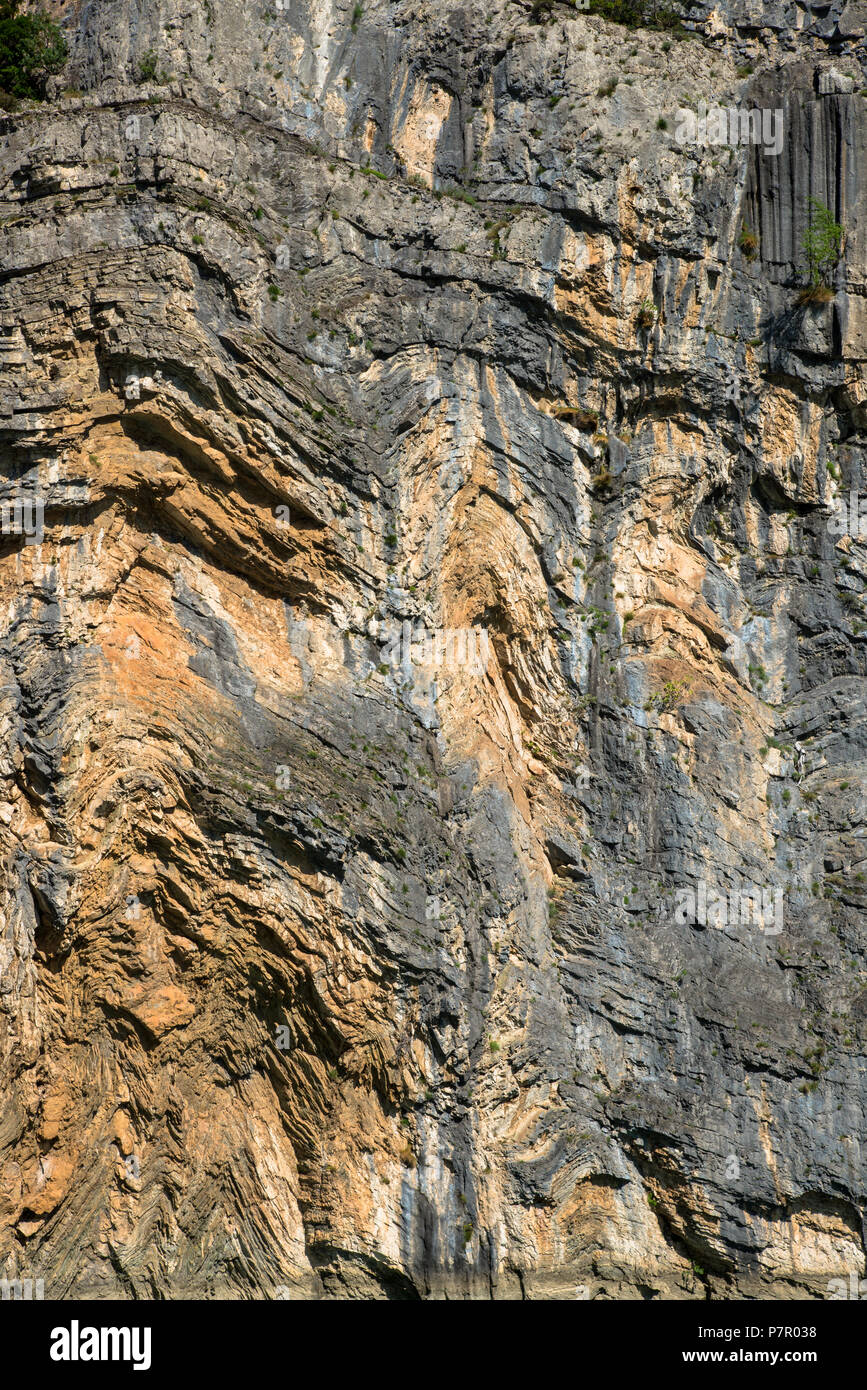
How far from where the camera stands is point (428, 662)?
19.6m

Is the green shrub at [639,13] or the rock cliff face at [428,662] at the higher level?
the green shrub at [639,13]

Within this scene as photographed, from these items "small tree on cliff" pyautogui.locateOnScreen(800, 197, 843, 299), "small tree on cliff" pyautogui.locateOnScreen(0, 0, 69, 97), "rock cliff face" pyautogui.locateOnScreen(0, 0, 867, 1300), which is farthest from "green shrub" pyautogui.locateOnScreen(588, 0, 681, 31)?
"small tree on cliff" pyautogui.locateOnScreen(0, 0, 69, 97)

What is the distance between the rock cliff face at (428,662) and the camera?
679 inches

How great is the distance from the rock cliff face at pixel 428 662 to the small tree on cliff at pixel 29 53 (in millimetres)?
476

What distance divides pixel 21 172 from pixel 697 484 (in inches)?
435

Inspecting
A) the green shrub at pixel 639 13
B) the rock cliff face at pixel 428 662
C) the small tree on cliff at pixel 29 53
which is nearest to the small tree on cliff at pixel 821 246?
the rock cliff face at pixel 428 662

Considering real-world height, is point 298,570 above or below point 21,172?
below

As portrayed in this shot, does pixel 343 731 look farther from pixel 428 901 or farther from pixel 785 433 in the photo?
pixel 785 433

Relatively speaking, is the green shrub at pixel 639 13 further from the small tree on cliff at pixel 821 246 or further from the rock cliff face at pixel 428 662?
the small tree on cliff at pixel 821 246

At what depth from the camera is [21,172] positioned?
59.9 feet

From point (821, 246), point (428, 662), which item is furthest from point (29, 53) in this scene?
point (821, 246)

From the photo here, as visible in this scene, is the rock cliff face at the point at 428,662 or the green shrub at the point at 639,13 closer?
the rock cliff face at the point at 428,662

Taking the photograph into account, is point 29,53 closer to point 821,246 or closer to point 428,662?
point 428,662

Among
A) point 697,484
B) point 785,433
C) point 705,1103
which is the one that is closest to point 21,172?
point 697,484
